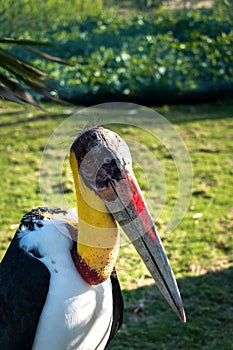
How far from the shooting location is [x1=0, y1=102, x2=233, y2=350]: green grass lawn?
3.91 metres

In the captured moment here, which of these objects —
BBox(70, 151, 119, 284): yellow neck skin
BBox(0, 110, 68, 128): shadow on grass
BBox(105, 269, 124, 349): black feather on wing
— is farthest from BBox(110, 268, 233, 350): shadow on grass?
BBox(0, 110, 68, 128): shadow on grass

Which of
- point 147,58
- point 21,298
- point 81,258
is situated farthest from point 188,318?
point 147,58

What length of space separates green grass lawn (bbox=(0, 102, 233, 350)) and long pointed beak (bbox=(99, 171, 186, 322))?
115 cm

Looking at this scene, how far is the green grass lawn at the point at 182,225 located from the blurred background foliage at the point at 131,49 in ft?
1.34

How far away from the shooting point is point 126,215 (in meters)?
2.69

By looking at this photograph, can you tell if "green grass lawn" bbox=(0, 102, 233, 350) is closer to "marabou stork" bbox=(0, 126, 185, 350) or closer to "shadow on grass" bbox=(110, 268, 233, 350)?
"shadow on grass" bbox=(110, 268, 233, 350)

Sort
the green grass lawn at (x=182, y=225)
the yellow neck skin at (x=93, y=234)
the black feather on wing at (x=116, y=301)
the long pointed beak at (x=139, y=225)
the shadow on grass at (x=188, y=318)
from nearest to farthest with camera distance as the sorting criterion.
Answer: the long pointed beak at (x=139, y=225), the yellow neck skin at (x=93, y=234), the black feather on wing at (x=116, y=301), the shadow on grass at (x=188, y=318), the green grass lawn at (x=182, y=225)

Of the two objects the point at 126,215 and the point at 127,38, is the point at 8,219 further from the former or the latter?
the point at 127,38

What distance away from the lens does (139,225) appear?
2674mm

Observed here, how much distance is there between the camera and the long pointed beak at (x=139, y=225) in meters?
2.66

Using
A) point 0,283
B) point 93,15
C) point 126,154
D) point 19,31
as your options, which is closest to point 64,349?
point 0,283

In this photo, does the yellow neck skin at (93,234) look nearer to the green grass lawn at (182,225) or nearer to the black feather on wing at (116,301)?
the black feather on wing at (116,301)

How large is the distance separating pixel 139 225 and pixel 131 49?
628 centimetres

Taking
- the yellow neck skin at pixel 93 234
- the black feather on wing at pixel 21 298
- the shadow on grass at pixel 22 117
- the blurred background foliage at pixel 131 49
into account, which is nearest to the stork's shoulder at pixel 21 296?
the black feather on wing at pixel 21 298
